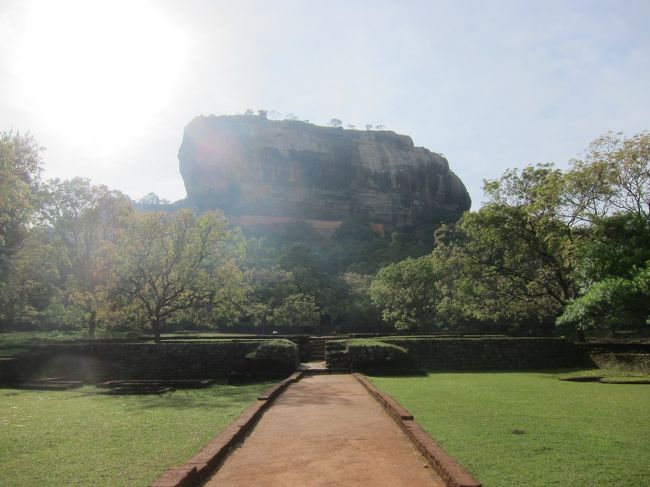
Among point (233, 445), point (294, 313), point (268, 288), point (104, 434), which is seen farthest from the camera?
point (268, 288)

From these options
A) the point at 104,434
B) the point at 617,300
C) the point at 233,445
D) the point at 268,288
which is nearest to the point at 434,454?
the point at 233,445

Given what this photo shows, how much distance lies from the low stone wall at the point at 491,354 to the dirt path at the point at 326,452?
9.27 metres

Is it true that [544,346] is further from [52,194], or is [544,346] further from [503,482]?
[52,194]

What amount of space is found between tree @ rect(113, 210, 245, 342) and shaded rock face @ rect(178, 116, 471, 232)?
233 feet

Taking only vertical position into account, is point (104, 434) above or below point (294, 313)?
below

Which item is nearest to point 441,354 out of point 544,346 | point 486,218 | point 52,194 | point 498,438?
point 544,346

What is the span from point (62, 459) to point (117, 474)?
112cm

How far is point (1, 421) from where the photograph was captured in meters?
8.32

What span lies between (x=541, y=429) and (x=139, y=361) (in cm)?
1438

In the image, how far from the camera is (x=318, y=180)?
9444 centimetres

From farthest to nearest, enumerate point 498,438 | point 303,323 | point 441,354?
point 303,323 → point 441,354 → point 498,438

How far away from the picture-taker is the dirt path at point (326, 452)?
16.3ft

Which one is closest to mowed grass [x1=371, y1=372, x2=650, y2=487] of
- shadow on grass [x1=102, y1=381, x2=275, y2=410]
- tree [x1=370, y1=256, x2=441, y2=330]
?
shadow on grass [x1=102, y1=381, x2=275, y2=410]

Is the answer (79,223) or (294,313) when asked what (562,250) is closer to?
(294,313)
